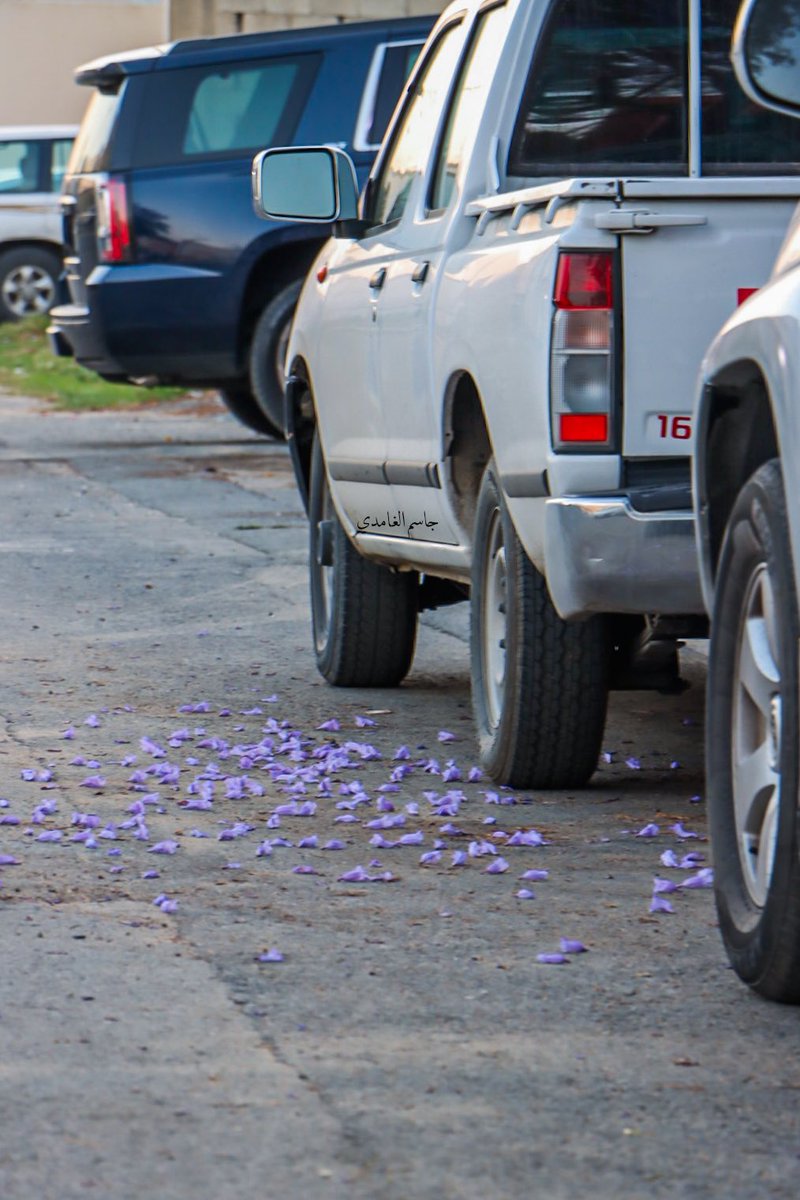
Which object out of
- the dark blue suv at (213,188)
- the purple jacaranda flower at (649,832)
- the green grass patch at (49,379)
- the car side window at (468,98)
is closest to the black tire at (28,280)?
the green grass patch at (49,379)

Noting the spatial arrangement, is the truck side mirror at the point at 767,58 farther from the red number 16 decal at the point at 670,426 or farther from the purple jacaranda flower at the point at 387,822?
the purple jacaranda flower at the point at 387,822

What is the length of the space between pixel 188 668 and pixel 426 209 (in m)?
1.85

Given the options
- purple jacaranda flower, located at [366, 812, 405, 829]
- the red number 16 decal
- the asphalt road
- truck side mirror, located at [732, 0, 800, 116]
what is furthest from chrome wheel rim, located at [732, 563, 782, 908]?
purple jacaranda flower, located at [366, 812, 405, 829]

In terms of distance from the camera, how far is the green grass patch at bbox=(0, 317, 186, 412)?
19.4 meters

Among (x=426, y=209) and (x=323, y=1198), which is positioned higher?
(x=426, y=209)

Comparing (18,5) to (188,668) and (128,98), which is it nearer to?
(128,98)

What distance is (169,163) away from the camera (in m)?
13.8

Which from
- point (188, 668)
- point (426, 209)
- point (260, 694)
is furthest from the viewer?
point (188, 668)

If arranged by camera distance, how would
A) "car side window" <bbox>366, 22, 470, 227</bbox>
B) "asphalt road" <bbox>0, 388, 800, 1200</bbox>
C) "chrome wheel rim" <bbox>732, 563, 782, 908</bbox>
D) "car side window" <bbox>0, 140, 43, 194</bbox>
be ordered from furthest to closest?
"car side window" <bbox>0, 140, 43, 194</bbox>
"car side window" <bbox>366, 22, 470, 227</bbox>
"chrome wheel rim" <bbox>732, 563, 782, 908</bbox>
"asphalt road" <bbox>0, 388, 800, 1200</bbox>

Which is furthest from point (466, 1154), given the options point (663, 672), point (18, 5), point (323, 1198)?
point (18, 5)

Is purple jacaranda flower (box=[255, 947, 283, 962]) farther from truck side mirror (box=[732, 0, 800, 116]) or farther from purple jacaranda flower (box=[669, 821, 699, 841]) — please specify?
truck side mirror (box=[732, 0, 800, 116])

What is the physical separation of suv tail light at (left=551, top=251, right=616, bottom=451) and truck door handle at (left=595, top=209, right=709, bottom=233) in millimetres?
77

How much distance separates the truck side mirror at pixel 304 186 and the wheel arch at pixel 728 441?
2.98 metres

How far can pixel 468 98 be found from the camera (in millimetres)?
5930
